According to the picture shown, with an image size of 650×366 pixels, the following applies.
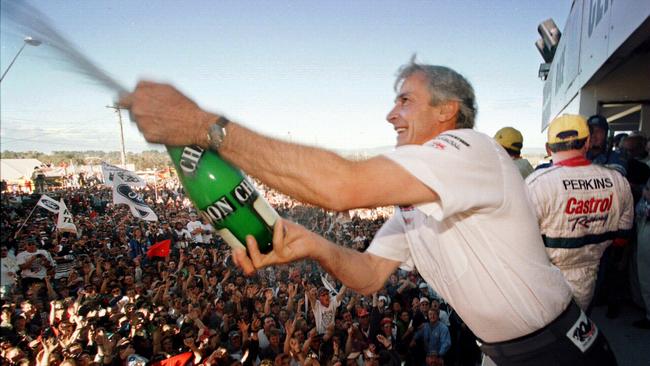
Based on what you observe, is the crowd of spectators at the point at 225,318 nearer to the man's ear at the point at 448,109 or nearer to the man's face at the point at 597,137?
the man's face at the point at 597,137

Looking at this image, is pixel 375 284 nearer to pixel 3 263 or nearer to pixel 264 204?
pixel 264 204

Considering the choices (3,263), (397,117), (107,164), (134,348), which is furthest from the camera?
(107,164)

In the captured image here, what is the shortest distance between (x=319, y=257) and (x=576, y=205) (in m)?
Answer: 2.06

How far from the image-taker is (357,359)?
5.44 m

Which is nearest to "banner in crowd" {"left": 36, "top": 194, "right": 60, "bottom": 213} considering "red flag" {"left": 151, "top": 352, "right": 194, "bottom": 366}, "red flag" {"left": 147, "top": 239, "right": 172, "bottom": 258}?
"red flag" {"left": 147, "top": 239, "right": 172, "bottom": 258}

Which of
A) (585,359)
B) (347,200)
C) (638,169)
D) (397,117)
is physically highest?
(397,117)

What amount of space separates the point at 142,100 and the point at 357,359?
514 centimetres

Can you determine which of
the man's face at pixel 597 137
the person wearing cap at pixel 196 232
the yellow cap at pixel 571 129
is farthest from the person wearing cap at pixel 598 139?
the person wearing cap at pixel 196 232

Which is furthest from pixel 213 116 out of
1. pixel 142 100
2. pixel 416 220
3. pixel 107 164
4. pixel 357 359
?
pixel 107 164

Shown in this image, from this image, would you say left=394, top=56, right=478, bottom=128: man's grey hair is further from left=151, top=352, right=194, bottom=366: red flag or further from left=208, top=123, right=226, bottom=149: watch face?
left=151, top=352, right=194, bottom=366: red flag

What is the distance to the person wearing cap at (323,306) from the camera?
6.93 metres

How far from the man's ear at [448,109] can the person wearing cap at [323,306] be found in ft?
19.3

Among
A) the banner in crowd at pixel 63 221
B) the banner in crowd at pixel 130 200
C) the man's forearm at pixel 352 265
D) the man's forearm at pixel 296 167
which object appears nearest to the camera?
the man's forearm at pixel 296 167

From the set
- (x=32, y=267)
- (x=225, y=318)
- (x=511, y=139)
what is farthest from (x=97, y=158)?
(x=511, y=139)
